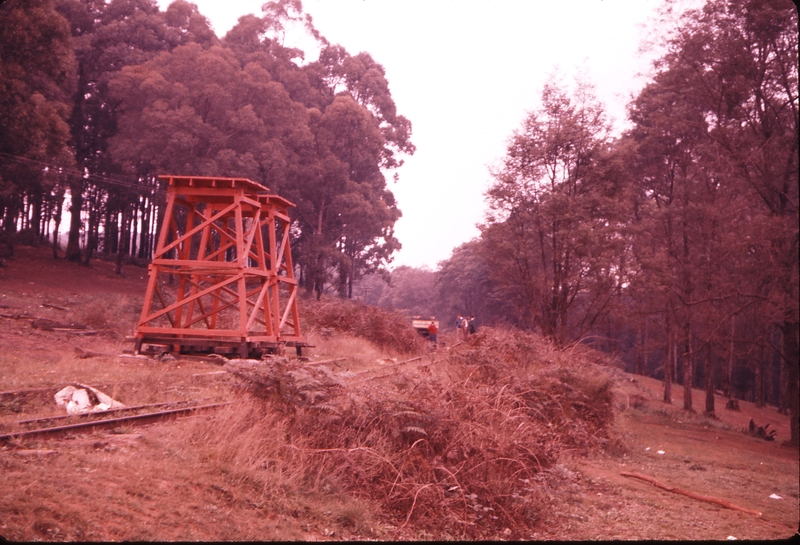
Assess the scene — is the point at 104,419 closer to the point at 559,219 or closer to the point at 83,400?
the point at 83,400

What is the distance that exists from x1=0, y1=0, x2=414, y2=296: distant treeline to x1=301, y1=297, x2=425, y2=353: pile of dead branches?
24.4ft

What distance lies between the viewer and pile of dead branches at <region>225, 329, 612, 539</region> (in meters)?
5.65

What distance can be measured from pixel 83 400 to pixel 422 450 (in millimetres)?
4104

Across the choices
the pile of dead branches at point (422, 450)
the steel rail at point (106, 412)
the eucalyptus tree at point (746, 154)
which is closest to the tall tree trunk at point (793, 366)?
the eucalyptus tree at point (746, 154)

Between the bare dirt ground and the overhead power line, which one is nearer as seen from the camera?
the bare dirt ground

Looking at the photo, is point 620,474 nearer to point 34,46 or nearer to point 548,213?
point 548,213

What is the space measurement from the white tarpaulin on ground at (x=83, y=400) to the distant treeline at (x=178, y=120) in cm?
1541

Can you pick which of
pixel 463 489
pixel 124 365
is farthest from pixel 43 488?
pixel 124 365

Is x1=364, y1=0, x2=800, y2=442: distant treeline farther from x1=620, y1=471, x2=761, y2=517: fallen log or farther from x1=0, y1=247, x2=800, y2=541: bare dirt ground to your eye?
x1=620, y1=471, x2=761, y2=517: fallen log

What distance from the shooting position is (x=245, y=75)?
91.4 ft

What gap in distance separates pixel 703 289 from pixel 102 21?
3143 cm

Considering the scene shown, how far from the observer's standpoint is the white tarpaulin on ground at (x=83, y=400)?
7.15 meters

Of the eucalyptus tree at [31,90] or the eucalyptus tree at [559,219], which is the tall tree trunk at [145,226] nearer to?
the eucalyptus tree at [31,90]

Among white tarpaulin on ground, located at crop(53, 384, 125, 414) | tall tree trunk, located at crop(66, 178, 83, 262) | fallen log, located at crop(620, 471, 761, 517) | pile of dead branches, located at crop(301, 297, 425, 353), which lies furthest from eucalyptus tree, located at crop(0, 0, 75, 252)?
fallen log, located at crop(620, 471, 761, 517)
